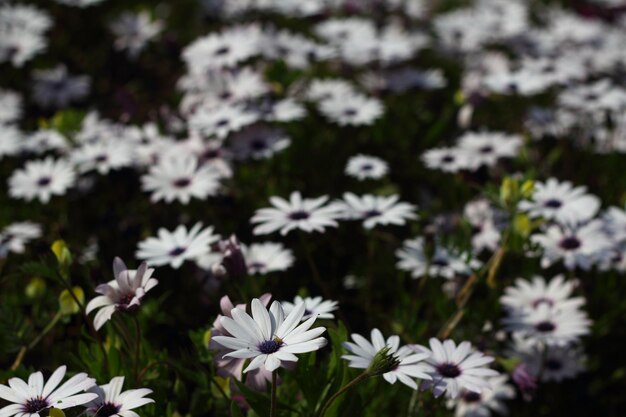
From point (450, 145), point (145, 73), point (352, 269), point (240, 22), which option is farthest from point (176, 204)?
point (240, 22)

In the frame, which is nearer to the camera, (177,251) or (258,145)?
(177,251)

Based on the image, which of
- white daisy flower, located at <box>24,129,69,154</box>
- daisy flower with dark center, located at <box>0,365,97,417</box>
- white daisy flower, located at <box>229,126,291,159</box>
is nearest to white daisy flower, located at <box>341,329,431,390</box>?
daisy flower with dark center, located at <box>0,365,97,417</box>

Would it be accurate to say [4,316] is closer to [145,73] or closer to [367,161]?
[367,161]

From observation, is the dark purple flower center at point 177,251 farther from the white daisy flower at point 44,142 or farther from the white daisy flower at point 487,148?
the white daisy flower at point 487,148

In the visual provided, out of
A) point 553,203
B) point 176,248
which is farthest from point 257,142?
point 553,203

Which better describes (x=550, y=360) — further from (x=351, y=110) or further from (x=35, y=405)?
(x=35, y=405)

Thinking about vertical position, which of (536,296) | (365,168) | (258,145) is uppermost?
(258,145)

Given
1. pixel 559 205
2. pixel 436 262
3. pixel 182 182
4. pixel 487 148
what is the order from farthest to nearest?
pixel 487 148
pixel 182 182
pixel 559 205
pixel 436 262
